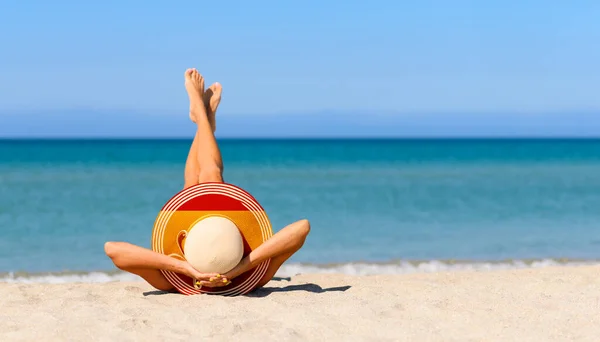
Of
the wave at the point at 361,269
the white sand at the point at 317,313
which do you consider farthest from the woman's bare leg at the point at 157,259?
the wave at the point at 361,269

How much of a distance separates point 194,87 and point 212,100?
0.65ft

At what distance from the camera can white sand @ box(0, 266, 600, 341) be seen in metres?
4.81

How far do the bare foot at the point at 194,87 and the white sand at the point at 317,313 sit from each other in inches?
65.6

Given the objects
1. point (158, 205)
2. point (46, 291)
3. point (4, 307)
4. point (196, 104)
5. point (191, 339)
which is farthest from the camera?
point (158, 205)

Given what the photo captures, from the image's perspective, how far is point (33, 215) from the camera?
606 inches

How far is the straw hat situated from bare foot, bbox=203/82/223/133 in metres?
1.44

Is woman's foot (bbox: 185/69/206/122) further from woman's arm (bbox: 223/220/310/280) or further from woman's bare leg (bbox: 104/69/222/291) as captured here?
woman's arm (bbox: 223/220/310/280)

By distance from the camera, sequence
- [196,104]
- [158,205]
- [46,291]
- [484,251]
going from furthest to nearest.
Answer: [158,205] → [484,251] → [196,104] → [46,291]

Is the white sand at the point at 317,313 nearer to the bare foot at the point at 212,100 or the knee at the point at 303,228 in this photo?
the knee at the point at 303,228

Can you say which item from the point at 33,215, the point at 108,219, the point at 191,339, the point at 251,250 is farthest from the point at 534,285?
the point at 33,215

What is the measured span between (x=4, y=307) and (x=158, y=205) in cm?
1212

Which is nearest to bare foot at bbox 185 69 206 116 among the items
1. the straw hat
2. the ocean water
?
the straw hat

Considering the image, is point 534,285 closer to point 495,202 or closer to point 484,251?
point 484,251

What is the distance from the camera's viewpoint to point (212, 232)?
18.1ft
